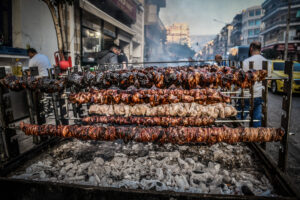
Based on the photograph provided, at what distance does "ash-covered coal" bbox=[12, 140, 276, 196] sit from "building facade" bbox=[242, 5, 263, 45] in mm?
79937

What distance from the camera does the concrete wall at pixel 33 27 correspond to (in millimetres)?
6965

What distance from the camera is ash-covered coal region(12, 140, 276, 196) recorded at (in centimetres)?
239

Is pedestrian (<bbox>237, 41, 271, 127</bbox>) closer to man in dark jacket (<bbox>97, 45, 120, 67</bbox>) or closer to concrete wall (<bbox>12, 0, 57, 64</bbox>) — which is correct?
man in dark jacket (<bbox>97, 45, 120, 67</bbox>)

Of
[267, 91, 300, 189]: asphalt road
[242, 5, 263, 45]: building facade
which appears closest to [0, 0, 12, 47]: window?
[267, 91, 300, 189]: asphalt road

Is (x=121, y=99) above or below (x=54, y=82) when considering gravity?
below

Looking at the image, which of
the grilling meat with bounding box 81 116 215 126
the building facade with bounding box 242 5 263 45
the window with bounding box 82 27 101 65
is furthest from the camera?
the building facade with bounding box 242 5 263 45

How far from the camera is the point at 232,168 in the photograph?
2803 millimetres

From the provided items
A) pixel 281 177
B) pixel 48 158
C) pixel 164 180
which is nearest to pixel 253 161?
pixel 281 177

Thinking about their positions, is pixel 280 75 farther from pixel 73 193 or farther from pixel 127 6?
pixel 127 6

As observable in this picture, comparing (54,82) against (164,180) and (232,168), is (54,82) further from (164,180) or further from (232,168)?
(232,168)

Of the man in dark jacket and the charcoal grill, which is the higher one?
the man in dark jacket

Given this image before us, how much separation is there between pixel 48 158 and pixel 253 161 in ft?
12.5

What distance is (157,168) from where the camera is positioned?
9.04 ft

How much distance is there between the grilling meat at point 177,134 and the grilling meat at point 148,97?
52 cm
